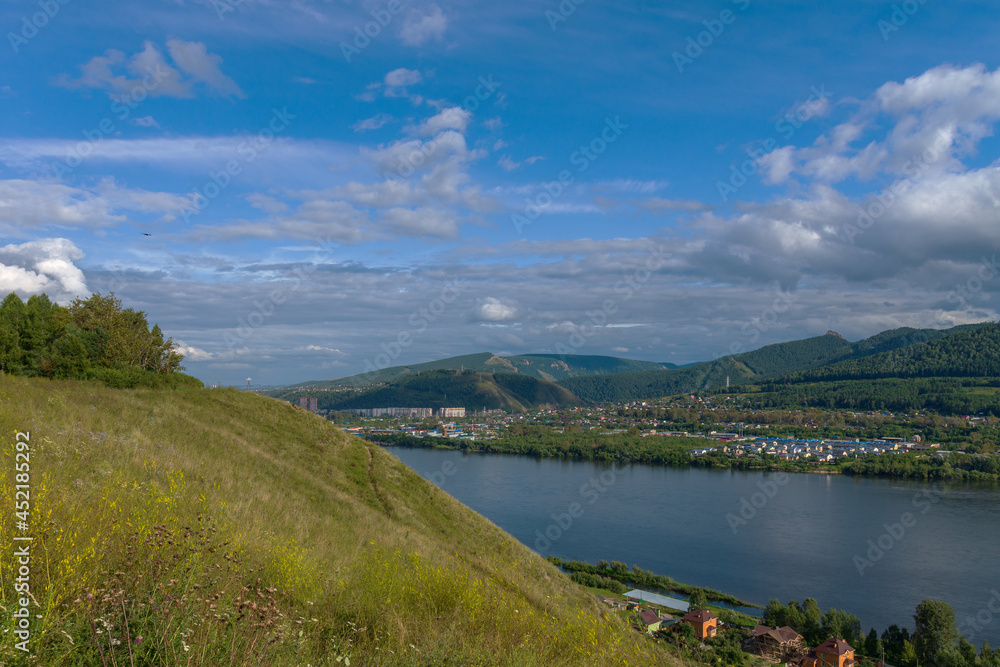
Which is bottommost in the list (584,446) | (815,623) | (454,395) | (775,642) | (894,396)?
(584,446)

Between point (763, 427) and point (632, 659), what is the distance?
113m

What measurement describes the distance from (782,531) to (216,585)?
43.8m

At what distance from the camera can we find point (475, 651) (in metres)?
3.46

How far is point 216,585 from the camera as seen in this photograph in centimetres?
346

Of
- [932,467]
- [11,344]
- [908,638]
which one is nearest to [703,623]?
[908,638]

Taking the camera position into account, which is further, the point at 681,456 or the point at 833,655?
the point at 681,456

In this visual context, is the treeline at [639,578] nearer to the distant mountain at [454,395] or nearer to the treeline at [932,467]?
the treeline at [932,467]

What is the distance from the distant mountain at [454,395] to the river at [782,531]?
101996 mm

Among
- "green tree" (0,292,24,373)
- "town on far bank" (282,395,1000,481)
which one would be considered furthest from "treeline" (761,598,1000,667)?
"town on far bank" (282,395,1000,481)

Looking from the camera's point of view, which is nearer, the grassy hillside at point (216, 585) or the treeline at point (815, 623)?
the grassy hillside at point (216, 585)
